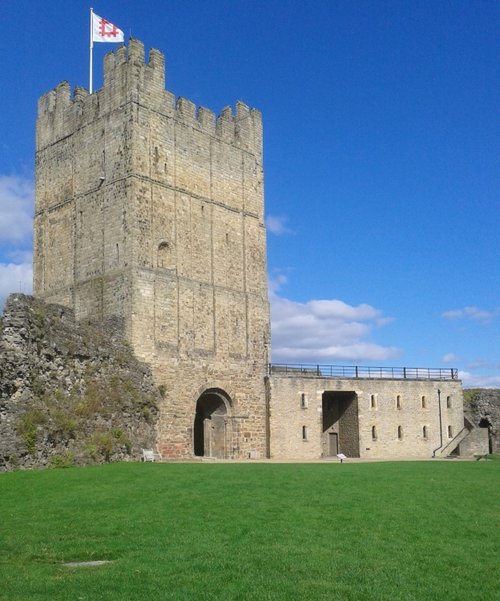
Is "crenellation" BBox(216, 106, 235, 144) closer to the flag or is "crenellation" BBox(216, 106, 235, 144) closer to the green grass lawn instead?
the flag

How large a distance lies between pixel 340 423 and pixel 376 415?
2.23m

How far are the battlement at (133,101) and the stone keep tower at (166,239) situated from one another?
7 centimetres

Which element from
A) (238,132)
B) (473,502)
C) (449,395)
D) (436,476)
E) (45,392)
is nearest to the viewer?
(473,502)

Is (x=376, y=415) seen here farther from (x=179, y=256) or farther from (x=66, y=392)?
(x=66, y=392)

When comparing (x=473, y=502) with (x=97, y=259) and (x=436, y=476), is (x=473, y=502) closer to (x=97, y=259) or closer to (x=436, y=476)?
(x=436, y=476)

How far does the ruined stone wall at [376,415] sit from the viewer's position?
3759 centimetres

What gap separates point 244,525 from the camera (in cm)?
1237

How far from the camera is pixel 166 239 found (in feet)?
111

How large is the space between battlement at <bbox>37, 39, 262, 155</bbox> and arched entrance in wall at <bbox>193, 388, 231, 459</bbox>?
13403 millimetres

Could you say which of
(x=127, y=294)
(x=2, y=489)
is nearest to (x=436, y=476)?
(x=2, y=489)

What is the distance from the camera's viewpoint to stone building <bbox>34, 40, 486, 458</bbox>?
3266cm

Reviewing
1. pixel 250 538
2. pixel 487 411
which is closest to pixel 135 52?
pixel 250 538

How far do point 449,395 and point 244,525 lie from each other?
110 ft

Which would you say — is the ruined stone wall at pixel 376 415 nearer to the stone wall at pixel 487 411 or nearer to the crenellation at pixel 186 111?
the stone wall at pixel 487 411
